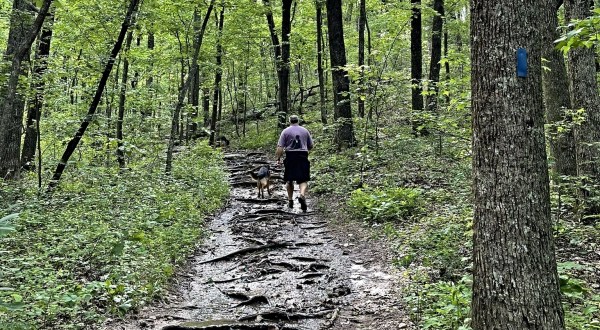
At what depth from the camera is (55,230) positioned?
7.18 m

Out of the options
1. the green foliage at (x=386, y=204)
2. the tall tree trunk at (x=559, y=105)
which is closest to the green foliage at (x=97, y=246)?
the green foliage at (x=386, y=204)

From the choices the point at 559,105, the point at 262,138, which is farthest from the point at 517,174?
the point at 262,138

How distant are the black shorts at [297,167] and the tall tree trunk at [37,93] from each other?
6164mm

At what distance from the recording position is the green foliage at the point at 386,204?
943 centimetres

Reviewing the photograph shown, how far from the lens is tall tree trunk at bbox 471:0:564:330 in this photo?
11.5ft

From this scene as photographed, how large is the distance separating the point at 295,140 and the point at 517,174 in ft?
26.9

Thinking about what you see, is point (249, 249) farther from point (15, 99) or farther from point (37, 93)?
point (15, 99)

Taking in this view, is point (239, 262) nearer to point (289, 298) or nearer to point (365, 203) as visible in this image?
point (289, 298)

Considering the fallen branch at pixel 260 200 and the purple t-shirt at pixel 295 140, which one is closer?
the purple t-shirt at pixel 295 140

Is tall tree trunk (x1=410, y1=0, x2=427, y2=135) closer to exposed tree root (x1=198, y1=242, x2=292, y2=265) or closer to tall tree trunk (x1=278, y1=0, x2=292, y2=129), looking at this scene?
tall tree trunk (x1=278, y1=0, x2=292, y2=129)

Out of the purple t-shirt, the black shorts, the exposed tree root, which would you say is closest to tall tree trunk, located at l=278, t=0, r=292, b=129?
the purple t-shirt

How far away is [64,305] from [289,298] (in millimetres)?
2905

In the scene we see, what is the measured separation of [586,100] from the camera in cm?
769

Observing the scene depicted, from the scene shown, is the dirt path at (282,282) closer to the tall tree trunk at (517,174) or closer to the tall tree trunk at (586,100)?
the tall tree trunk at (517,174)
